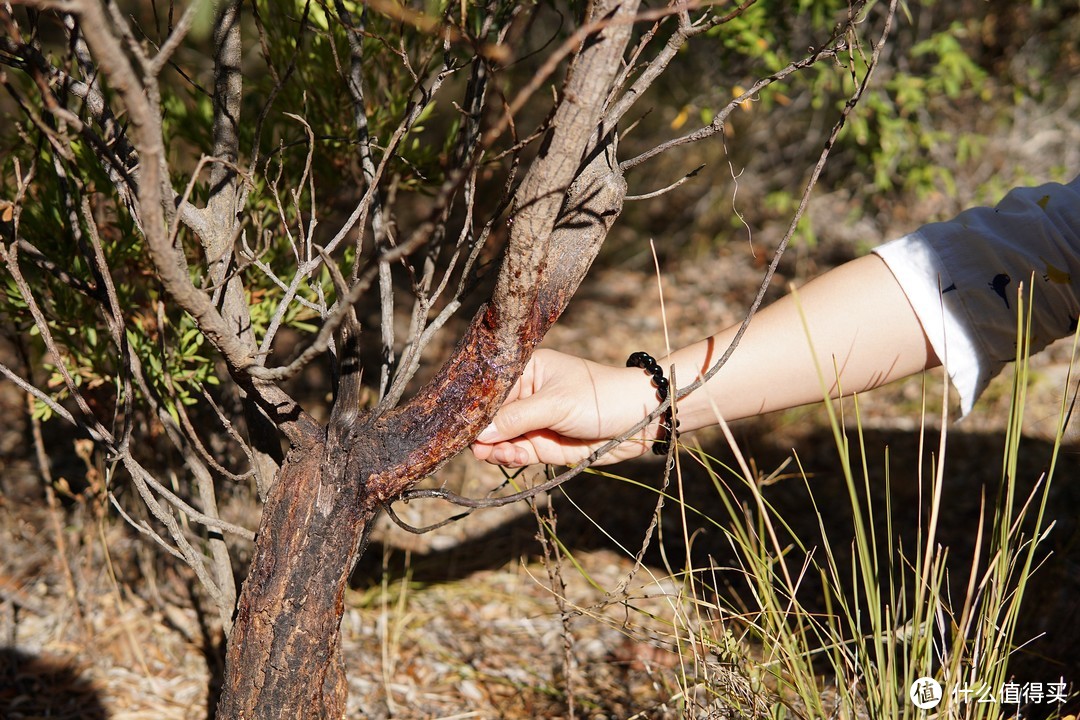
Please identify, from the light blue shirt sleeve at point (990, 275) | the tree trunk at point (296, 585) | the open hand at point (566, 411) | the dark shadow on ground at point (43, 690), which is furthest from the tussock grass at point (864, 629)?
the dark shadow on ground at point (43, 690)

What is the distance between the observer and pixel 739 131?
438cm

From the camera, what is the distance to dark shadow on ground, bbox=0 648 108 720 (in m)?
1.83

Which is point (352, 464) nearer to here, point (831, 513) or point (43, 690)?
point (43, 690)

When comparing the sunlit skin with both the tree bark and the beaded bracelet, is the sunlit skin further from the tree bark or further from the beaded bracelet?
the tree bark

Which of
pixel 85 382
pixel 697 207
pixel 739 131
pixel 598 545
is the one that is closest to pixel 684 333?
pixel 697 207

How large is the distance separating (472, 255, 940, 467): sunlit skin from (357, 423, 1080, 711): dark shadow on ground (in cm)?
47

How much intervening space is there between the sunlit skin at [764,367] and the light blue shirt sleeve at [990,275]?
0.05 metres

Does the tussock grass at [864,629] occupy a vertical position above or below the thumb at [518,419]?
below

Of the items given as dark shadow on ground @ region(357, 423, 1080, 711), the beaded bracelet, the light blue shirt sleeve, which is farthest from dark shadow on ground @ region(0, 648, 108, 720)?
the light blue shirt sleeve

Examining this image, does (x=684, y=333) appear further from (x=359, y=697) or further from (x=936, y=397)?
(x=359, y=697)

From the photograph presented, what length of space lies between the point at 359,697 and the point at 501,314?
1105mm

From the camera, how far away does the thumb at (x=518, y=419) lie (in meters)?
1.59

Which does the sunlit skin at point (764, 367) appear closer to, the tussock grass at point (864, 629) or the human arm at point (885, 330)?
the human arm at point (885, 330)

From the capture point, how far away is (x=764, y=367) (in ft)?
5.49
